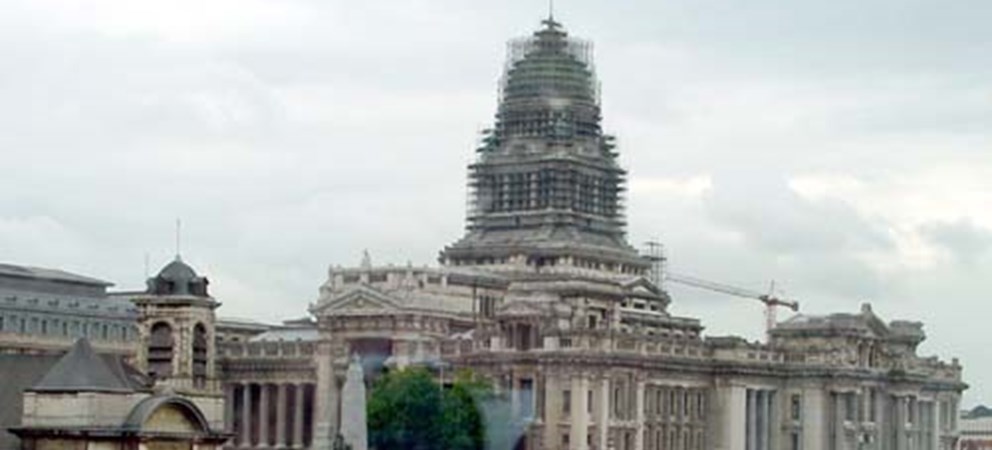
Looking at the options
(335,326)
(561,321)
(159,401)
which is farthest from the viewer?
(335,326)

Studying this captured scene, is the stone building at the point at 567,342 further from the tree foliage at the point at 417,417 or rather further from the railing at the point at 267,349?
the tree foliage at the point at 417,417

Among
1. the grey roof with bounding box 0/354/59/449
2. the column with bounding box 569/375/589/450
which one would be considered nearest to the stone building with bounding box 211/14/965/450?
the column with bounding box 569/375/589/450

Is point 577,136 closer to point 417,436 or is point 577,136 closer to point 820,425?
point 820,425

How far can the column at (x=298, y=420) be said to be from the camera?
172 m

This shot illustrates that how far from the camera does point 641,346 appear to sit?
160625 millimetres

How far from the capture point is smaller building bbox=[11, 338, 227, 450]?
255 ft

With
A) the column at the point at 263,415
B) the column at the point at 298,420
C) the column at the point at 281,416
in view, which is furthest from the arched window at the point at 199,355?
the column at the point at 263,415

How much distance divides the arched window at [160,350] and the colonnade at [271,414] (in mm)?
78766

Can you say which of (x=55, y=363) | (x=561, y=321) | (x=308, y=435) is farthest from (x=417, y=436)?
(x=55, y=363)

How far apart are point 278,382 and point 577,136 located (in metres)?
29.9

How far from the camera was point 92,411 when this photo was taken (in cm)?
7762

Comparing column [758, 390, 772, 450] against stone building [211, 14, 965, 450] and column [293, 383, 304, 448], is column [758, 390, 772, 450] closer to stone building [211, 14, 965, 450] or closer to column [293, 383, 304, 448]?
stone building [211, 14, 965, 450]

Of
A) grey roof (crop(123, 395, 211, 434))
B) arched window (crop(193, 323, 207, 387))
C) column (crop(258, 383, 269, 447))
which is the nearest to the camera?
grey roof (crop(123, 395, 211, 434))

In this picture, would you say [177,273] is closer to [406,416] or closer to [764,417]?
[406,416]
